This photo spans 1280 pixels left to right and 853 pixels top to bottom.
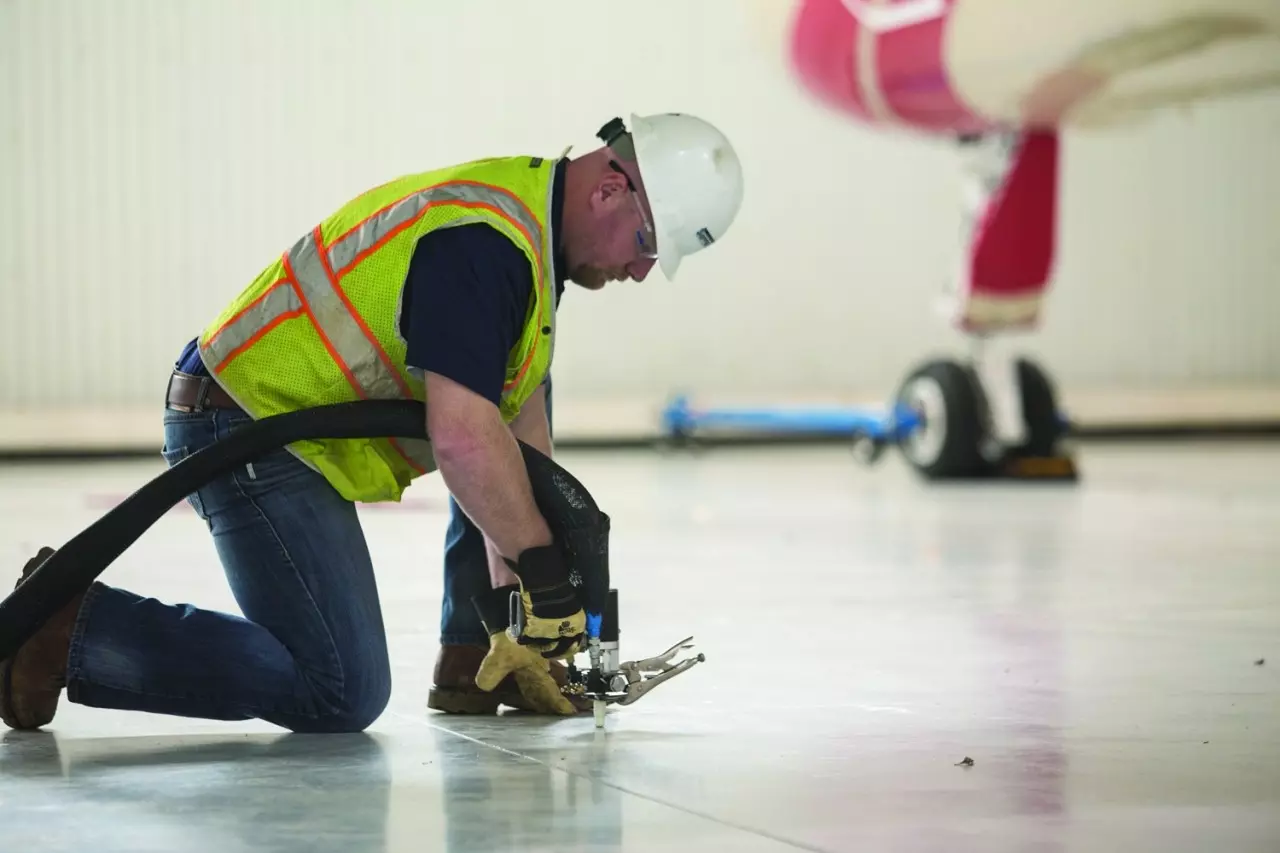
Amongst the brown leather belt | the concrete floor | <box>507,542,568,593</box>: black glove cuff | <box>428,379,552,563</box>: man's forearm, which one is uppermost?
the brown leather belt

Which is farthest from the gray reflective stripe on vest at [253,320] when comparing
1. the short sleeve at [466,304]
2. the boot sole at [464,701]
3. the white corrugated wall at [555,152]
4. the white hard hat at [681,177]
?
the white corrugated wall at [555,152]

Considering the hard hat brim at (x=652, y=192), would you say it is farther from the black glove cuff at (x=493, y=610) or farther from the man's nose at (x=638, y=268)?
the black glove cuff at (x=493, y=610)

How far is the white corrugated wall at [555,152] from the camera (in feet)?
33.9

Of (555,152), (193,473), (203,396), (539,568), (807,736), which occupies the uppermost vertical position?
(555,152)

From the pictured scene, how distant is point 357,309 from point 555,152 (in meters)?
8.35

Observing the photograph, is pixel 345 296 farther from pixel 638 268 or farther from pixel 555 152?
pixel 555 152

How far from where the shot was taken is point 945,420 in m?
7.71

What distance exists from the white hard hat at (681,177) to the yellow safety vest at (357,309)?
0.16m

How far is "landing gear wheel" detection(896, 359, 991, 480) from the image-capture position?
759cm

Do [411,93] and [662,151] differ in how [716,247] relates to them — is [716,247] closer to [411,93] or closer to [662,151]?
[411,93]

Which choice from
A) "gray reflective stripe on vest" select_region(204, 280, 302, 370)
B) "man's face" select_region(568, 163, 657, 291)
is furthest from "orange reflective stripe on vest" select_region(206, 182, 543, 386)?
"man's face" select_region(568, 163, 657, 291)

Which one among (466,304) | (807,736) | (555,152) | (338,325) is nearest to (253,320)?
(338,325)

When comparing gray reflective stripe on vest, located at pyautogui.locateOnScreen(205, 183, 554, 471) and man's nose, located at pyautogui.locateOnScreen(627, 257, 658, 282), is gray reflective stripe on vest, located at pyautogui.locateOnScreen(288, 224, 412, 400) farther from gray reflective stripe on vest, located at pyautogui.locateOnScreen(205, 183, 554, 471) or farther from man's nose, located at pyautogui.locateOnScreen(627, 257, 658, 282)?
man's nose, located at pyautogui.locateOnScreen(627, 257, 658, 282)

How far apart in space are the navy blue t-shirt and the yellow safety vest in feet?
0.11
